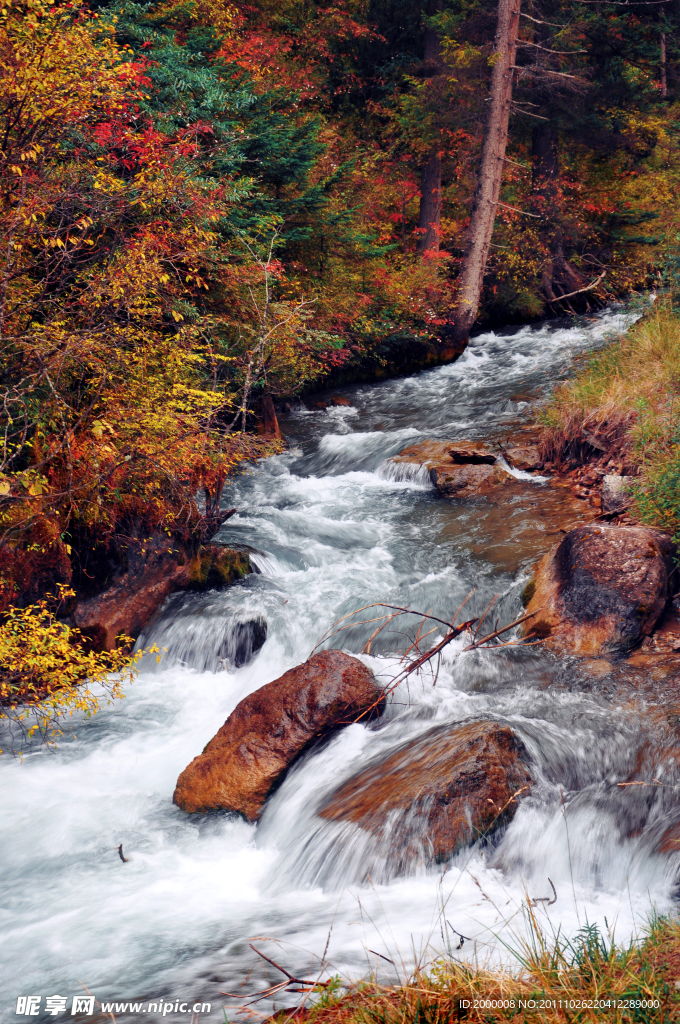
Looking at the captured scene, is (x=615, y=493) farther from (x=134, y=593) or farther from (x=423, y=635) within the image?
(x=134, y=593)

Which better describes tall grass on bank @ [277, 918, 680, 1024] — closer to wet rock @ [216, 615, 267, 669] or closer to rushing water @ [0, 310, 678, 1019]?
rushing water @ [0, 310, 678, 1019]

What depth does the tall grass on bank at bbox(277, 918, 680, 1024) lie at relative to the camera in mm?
2402

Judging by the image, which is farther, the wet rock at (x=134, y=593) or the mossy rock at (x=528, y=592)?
the wet rock at (x=134, y=593)

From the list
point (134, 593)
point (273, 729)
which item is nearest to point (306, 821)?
point (273, 729)

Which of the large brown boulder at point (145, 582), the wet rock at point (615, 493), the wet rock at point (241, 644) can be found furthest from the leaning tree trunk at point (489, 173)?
the wet rock at point (241, 644)

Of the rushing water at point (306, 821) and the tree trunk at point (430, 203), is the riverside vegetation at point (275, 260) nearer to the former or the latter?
the tree trunk at point (430, 203)

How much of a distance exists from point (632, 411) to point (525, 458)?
1721 millimetres

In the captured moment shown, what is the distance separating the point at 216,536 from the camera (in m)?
9.70

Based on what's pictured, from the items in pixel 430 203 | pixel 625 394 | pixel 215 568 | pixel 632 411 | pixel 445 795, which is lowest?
pixel 445 795

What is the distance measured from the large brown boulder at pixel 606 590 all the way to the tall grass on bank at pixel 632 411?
0.82 metres

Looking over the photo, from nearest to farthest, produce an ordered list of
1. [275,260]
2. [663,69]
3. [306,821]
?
[306,821] < [275,260] < [663,69]

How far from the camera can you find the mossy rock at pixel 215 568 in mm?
8328

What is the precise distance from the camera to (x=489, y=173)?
54.3ft

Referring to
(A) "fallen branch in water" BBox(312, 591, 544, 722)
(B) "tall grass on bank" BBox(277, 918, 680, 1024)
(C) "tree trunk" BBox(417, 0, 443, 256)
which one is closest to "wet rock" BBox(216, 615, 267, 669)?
(A) "fallen branch in water" BBox(312, 591, 544, 722)
